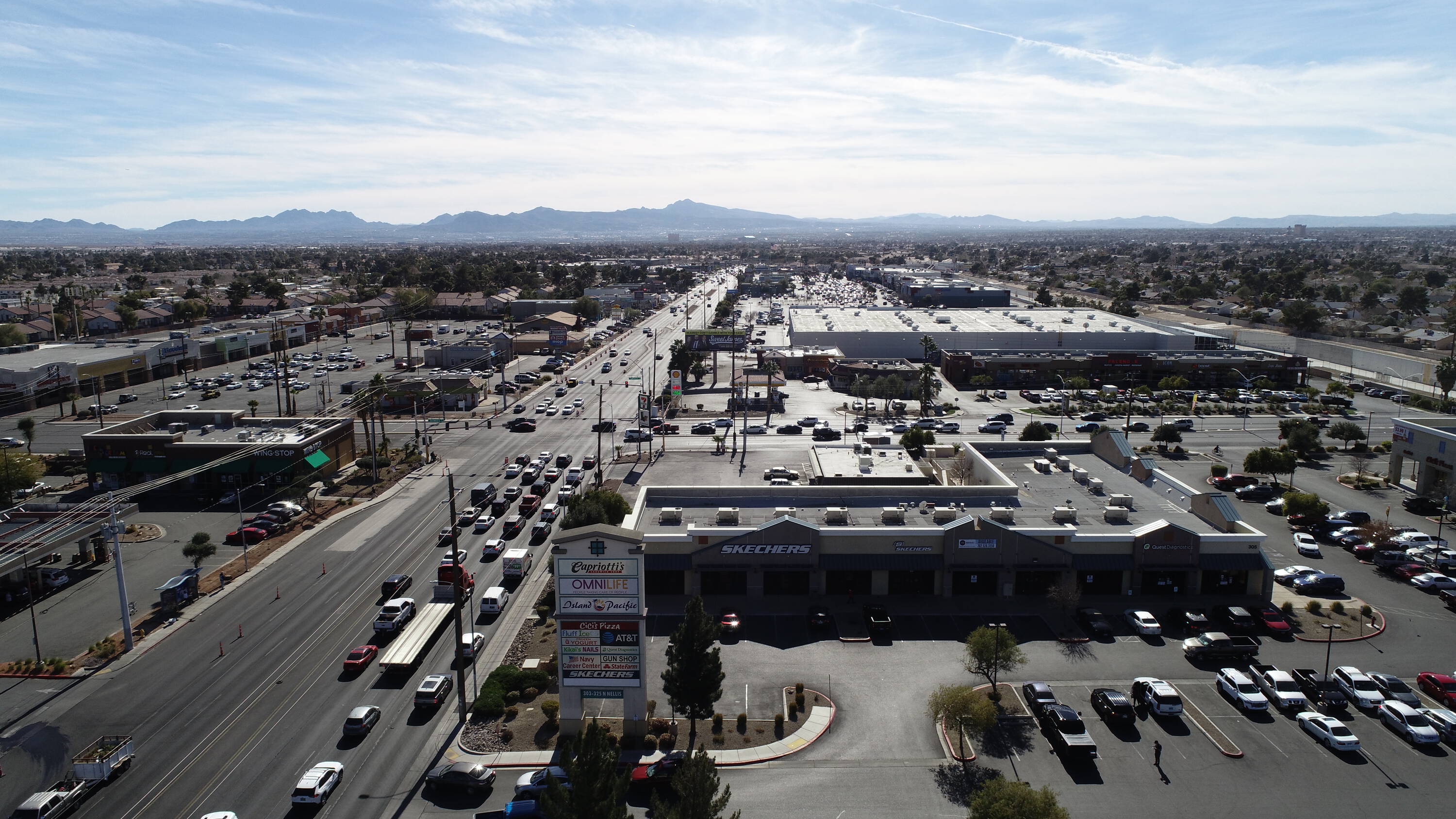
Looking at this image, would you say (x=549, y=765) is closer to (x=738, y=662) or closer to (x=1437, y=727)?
(x=738, y=662)

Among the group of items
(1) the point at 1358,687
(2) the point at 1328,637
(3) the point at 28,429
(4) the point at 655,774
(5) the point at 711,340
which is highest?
(5) the point at 711,340

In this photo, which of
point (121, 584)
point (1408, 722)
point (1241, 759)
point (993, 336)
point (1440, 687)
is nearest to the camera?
point (1241, 759)

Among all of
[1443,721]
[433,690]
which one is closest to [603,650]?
[433,690]

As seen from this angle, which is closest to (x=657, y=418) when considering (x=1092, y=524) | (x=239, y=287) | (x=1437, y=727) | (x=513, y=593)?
(x=513, y=593)

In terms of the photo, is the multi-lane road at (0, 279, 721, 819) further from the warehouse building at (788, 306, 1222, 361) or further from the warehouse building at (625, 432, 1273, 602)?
the warehouse building at (788, 306, 1222, 361)

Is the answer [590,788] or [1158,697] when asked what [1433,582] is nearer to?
[1158,697]

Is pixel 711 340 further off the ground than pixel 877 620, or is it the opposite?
pixel 711 340

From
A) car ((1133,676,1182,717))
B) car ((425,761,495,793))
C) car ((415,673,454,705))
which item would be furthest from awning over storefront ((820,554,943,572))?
car ((425,761,495,793))

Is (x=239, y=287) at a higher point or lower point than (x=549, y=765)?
higher
